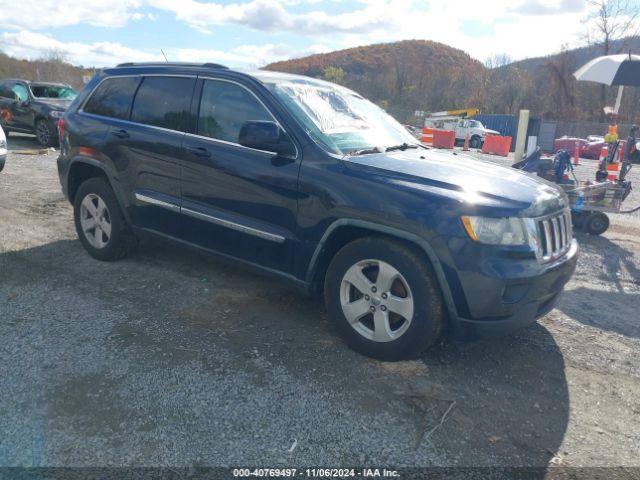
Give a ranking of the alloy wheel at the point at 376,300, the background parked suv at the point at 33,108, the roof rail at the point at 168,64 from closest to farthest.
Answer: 1. the alloy wheel at the point at 376,300
2. the roof rail at the point at 168,64
3. the background parked suv at the point at 33,108

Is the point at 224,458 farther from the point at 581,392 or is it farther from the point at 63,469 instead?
the point at 581,392

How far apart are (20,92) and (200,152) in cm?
1294

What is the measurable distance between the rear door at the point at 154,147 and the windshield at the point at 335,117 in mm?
816

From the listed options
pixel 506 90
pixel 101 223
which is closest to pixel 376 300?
pixel 101 223

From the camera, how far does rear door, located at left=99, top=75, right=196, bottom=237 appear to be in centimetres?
416

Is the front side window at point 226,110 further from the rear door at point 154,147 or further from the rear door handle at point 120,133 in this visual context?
the rear door handle at point 120,133

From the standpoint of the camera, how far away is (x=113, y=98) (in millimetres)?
4742

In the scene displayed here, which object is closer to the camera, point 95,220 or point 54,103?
point 95,220

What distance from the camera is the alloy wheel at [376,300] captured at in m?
3.13

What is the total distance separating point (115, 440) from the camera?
8.15ft

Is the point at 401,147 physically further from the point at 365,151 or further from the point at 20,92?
the point at 20,92

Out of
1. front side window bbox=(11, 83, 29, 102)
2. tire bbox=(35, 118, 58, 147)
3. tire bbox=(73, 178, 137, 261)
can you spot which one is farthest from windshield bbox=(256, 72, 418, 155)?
front side window bbox=(11, 83, 29, 102)

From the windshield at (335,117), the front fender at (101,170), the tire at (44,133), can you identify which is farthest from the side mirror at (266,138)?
the tire at (44,133)

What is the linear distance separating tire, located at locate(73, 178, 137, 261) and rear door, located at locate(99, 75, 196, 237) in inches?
10.8
